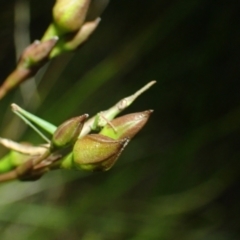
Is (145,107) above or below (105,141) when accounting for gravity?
below

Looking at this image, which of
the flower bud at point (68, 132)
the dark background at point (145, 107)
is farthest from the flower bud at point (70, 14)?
the dark background at point (145, 107)

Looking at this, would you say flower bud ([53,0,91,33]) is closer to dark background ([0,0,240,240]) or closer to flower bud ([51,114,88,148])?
flower bud ([51,114,88,148])

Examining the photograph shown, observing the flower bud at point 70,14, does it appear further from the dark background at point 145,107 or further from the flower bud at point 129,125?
the dark background at point 145,107

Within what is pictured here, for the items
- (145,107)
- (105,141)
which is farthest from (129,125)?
(145,107)

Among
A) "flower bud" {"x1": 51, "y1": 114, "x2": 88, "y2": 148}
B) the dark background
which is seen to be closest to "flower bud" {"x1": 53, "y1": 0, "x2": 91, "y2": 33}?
"flower bud" {"x1": 51, "y1": 114, "x2": 88, "y2": 148}

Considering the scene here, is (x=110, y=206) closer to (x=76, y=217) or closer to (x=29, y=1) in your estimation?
(x=76, y=217)

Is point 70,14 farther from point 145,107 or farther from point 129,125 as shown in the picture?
point 145,107

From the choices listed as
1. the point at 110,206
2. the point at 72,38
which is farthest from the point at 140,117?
the point at 110,206
